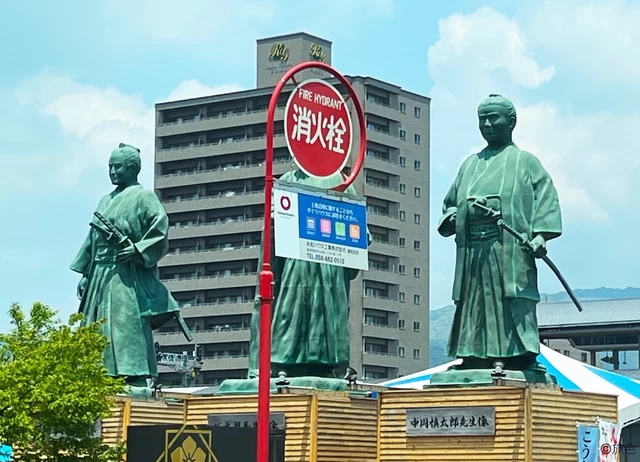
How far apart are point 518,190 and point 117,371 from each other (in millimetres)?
6748

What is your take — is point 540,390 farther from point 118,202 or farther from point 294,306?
point 118,202

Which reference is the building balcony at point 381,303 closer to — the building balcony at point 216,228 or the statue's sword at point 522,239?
the building balcony at point 216,228

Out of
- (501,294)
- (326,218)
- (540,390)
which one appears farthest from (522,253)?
(326,218)

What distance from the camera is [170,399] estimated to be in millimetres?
22078

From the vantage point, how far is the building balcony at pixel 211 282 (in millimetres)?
66062

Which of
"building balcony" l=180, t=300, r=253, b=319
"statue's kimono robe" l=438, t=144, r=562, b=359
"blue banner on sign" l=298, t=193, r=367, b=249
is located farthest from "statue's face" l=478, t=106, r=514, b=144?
"building balcony" l=180, t=300, r=253, b=319

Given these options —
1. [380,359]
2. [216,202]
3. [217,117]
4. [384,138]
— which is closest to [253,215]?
[216,202]

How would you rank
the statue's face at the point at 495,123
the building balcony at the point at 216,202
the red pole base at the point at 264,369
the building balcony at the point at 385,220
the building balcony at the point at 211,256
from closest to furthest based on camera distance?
the red pole base at the point at 264,369
the statue's face at the point at 495,123
the building balcony at the point at 211,256
the building balcony at the point at 216,202
the building balcony at the point at 385,220

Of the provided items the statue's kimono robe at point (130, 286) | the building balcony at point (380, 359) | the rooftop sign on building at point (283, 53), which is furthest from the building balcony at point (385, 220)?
the statue's kimono robe at point (130, 286)

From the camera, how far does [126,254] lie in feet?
72.3

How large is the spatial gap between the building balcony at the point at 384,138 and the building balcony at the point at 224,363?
474 inches

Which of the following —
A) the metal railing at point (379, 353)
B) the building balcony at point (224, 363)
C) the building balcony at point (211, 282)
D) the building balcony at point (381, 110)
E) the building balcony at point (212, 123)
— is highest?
the building balcony at point (381, 110)

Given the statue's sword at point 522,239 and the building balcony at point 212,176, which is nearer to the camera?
the statue's sword at point 522,239

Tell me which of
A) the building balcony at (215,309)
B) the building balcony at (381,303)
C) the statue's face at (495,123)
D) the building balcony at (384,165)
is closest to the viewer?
the statue's face at (495,123)
